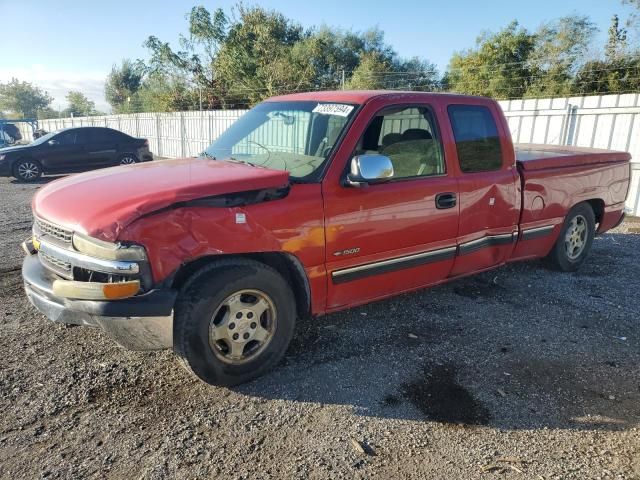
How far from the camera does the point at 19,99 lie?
7781 centimetres

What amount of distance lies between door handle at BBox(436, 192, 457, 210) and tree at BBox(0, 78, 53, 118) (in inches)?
3469

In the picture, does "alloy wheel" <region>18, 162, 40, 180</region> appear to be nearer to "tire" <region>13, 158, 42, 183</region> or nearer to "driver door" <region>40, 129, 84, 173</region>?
"tire" <region>13, 158, 42, 183</region>

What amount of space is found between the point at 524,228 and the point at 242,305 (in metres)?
3.23

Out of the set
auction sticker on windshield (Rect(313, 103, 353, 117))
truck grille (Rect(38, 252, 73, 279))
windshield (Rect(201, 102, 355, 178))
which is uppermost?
auction sticker on windshield (Rect(313, 103, 353, 117))

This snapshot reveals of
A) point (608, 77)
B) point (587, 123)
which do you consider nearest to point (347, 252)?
point (587, 123)

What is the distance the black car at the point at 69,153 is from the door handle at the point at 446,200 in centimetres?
1270

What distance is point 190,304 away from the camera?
2846mm

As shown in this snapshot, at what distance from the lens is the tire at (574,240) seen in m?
5.51

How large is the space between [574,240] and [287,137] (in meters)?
3.98

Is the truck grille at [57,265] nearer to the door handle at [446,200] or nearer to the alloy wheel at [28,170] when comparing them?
the door handle at [446,200]

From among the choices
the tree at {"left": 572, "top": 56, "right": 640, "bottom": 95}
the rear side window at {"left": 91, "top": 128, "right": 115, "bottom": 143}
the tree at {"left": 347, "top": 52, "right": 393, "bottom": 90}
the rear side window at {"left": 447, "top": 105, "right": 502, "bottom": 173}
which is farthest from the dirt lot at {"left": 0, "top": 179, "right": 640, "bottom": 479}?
the tree at {"left": 347, "top": 52, "right": 393, "bottom": 90}

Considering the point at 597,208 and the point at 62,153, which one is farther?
the point at 62,153

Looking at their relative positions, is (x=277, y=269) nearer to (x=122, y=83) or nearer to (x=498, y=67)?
(x=498, y=67)

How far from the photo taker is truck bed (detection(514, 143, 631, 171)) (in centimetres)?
487
